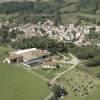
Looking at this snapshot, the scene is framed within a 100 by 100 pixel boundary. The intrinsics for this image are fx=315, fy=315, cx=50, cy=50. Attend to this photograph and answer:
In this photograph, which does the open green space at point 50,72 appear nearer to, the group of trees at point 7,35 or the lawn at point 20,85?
the lawn at point 20,85

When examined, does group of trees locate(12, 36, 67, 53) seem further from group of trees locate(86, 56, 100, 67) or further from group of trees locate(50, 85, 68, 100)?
group of trees locate(50, 85, 68, 100)

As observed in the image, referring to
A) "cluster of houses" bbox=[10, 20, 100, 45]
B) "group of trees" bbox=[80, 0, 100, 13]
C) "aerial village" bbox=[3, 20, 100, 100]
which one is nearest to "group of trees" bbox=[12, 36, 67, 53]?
"aerial village" bbox=[3, 20, 100, 100]

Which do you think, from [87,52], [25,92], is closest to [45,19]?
[87,52]

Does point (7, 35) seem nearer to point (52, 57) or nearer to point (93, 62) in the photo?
point (52, 57)

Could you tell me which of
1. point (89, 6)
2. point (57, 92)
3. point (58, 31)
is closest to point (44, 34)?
point (58, 31)

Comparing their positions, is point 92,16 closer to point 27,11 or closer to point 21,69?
point 27,11
